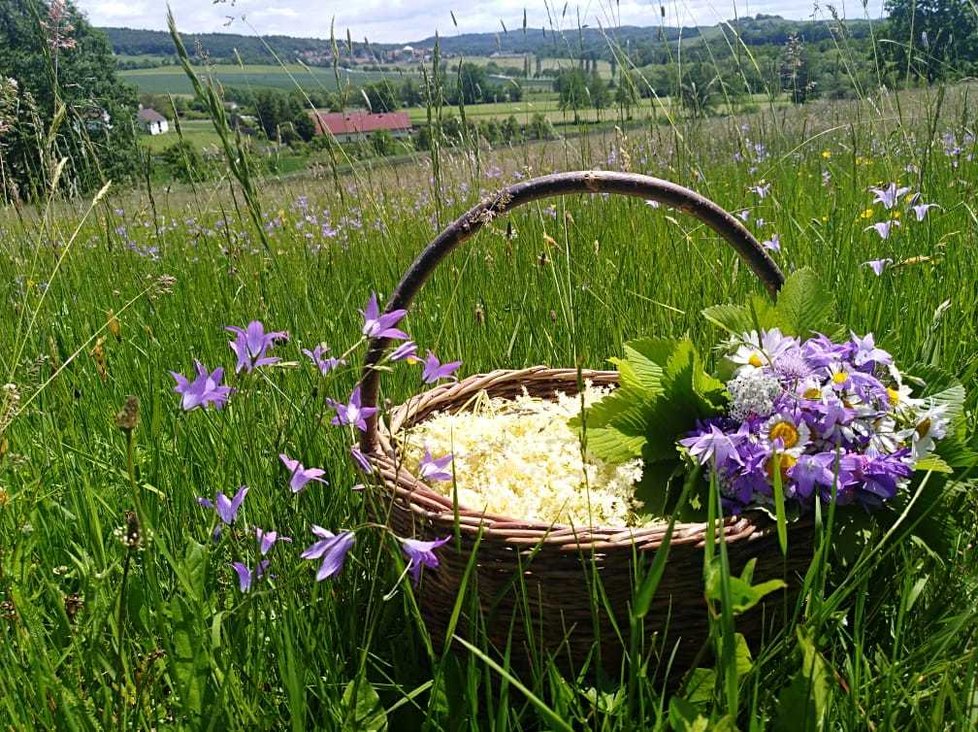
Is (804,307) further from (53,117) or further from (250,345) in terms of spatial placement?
(53,117)

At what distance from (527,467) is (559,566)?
32cm

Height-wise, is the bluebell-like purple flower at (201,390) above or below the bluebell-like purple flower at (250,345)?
below

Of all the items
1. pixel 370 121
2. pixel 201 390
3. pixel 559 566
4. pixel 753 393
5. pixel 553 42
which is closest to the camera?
pixel 201 390

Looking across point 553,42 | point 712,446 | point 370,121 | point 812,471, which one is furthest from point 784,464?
point 553,42

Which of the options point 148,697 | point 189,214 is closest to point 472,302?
point 148,697

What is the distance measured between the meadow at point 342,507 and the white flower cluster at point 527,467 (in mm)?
168

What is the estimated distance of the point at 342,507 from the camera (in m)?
1.43

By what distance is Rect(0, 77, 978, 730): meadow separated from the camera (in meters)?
0.88

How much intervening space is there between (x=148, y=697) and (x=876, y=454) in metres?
1.00

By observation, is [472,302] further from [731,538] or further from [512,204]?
[731,538]

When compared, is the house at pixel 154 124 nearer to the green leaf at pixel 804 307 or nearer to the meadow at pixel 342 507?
the meadow at pixel 342 507

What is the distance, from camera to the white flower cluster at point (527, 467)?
1267mm

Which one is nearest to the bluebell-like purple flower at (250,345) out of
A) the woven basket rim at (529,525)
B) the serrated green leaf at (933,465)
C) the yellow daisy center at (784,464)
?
the woven basket rim at (529,525)

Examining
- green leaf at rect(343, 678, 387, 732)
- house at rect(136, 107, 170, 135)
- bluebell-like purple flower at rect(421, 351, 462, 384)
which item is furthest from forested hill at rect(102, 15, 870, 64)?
green leaf at rect(343, 678, 387, 732)
